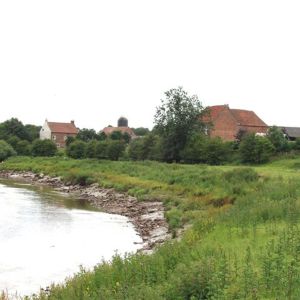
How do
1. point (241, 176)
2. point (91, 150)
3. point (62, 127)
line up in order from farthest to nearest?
point (62, 127) → point (91, 150) → point (241, 176)

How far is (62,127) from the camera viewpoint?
121250mm

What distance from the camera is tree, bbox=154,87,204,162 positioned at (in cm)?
6619

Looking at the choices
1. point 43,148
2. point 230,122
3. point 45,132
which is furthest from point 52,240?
point 45,132

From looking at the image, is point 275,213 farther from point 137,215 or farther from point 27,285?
point 137,215

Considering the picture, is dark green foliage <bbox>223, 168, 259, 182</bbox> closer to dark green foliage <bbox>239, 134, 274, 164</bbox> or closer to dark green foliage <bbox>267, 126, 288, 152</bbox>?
dark green foliage <bbox>239, 134, 274, 164</bbox>

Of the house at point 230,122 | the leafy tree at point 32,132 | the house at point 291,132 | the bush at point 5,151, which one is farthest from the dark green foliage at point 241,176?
the leafy tree at point 32,132

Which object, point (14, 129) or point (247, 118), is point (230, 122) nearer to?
point (247, 118)

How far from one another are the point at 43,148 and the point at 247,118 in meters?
37.5

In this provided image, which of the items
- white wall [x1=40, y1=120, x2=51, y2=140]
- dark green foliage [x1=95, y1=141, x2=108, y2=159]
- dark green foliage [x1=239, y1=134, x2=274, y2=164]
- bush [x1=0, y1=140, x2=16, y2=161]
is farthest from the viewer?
white wall [x1=40, y1=120, x2=51, y2=140]

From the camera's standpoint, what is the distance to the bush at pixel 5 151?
90.0 m

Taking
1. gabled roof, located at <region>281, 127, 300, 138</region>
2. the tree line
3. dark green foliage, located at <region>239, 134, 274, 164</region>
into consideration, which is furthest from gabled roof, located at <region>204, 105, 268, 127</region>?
dark green foliage, located at <region>239, 134, 274, 164</region>

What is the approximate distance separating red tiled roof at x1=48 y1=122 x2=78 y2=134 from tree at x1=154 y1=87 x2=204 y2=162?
5632 cm

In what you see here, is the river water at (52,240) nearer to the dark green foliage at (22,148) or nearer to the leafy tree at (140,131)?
the dark green foliage at (22,148)

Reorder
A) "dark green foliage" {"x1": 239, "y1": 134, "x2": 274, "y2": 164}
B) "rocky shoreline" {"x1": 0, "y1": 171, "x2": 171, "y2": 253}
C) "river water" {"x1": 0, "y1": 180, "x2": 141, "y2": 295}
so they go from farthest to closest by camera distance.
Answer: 1. "dark green foliage" {"x1": 239, "y1": 134, "x2": 274, "y2": 164}
2. "rocky shoreline" {"x1": 0, "y1": 171, "x2": 171, "y2": 253}
3. "river water" {"x1": 0, "y1": 180, "x2": 141, "y2": 295}
